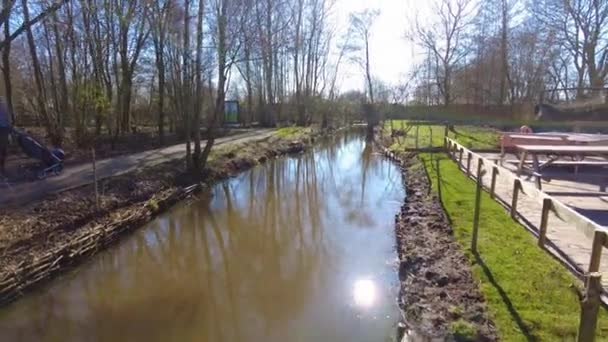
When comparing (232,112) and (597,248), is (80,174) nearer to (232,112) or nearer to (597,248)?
(597,248)

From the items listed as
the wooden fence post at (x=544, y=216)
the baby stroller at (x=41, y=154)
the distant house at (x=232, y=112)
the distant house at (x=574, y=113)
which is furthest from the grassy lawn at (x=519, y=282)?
the distant house at (x=232, y=112)

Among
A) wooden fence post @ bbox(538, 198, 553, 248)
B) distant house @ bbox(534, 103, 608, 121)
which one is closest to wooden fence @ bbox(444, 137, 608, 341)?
wooden fence post @ bbox(538, 198, 553, 248)

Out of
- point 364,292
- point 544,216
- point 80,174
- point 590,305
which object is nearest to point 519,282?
point 544,216

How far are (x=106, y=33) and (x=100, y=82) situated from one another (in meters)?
1.89

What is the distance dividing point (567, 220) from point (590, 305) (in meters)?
2.18

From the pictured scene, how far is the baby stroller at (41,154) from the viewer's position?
922 centimetres

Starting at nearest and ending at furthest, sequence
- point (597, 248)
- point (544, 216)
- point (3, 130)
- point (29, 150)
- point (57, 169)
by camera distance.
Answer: point (597, 248) → point (544, 216) → point (3, 130) → point (29, 150) → point (57, 169)

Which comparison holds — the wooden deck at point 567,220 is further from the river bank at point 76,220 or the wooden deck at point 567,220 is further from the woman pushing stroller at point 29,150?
the woman pushing stroller at point 29,150

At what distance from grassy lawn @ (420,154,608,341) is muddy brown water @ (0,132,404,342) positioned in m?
1.16

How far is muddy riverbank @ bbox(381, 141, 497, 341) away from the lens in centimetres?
382

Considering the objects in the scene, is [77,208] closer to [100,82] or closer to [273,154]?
[100,82]

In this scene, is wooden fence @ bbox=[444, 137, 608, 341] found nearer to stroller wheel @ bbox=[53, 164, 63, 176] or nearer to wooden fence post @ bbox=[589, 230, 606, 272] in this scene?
wooden fence post @ bbox=[589, 230, 606, 272]

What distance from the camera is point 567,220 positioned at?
417 centimetres

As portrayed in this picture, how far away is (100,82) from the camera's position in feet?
47.6
